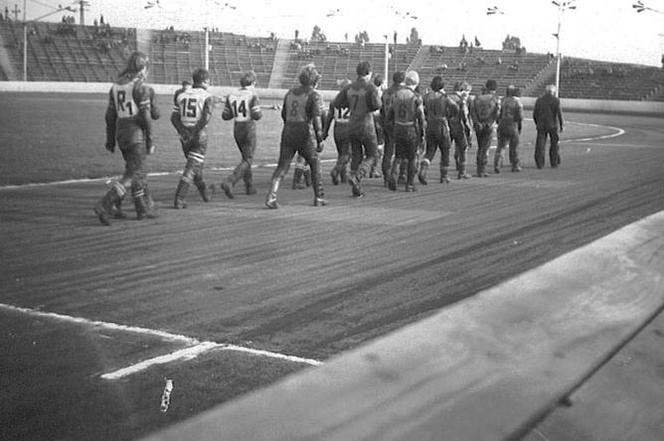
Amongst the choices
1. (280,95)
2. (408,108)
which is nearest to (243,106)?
(408,108)

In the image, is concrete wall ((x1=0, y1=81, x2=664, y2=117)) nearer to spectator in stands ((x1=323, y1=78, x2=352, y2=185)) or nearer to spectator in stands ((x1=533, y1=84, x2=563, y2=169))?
spectator in stands ((x1=533, y1=84, x2=563, y2=169))

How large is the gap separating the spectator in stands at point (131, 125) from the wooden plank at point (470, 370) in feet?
31.7

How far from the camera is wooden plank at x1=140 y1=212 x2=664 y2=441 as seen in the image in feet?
3.11

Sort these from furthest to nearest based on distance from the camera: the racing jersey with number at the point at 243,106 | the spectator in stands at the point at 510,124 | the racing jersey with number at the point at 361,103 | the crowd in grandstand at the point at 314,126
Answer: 1. the spectator in stands at the point at 510,124
2. the racing jersey with number at the point at 361,103
3. the racing jersey with number at the point at 243,106
4. the crowd in grandstand at the point at 314,126

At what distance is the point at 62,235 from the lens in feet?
32.2

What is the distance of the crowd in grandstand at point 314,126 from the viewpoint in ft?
35.9

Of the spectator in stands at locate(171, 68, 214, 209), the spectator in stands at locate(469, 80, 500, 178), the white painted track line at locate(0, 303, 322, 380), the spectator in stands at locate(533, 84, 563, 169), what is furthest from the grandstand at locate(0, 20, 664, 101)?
the white painted track line at locate(0, 303, 322, 380)

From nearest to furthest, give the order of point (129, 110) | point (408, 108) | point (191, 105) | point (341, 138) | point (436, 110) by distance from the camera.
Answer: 1. point (129, 110)
2. point (191, 105)
3. point (408, 108)
4. point (341, 138)
5. point (436, 110)

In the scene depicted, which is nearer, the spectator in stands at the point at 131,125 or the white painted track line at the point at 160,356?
the white painted track line at the point at 160,356

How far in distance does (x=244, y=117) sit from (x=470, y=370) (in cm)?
1315

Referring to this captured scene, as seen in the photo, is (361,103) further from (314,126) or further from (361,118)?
(314,126)

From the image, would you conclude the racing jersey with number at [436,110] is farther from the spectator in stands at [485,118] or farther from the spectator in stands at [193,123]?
the spectator in stands at [193,123]

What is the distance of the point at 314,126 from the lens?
41.1 feet

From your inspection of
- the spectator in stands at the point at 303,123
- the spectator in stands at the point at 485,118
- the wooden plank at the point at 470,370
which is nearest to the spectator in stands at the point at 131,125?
the spectator in stands at the point at 303,123
